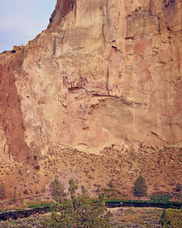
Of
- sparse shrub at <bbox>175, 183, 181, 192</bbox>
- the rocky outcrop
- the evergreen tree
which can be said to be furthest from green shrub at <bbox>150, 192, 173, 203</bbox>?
the evergreen tree

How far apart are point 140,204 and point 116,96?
10784 mm

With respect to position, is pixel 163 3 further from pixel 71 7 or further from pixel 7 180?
pixel 7 180

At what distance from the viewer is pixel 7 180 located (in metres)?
23.4

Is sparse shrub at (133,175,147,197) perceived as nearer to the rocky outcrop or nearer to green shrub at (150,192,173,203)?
green shrub at (150,192,173,203)

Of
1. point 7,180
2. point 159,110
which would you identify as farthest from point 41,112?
point 159,110

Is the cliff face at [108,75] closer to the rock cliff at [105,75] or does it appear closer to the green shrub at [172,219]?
the rock cliff at [105,75]

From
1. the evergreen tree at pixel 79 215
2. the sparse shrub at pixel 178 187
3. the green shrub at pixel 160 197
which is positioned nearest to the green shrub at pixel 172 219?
the evergreen tree at pixel 79 215

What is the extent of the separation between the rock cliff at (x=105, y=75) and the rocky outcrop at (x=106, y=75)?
0.09 metres

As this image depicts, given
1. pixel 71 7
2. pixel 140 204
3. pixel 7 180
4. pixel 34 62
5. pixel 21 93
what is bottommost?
pixel 140 204

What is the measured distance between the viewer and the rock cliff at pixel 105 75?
28.1m

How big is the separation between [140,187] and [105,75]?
11196 mm

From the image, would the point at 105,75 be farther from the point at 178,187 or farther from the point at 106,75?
A: the point at 178,187

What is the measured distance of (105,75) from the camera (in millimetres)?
29469

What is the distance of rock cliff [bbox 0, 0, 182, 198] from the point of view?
2812 centimetres
